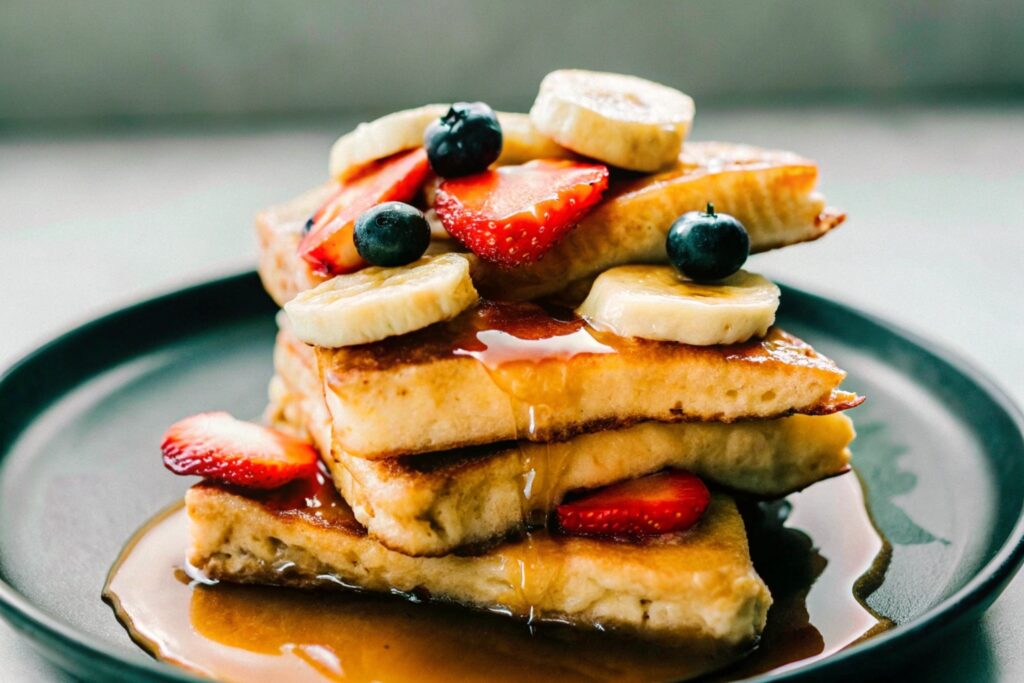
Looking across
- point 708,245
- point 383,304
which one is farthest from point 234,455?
point 708,245

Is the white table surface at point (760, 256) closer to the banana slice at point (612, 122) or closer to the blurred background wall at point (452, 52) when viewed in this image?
the blurred background wall at point (452, 52)

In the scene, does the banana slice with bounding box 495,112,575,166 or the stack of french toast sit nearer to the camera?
the stack of french toast

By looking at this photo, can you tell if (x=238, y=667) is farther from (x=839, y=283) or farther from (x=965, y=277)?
(x=965, y=277)

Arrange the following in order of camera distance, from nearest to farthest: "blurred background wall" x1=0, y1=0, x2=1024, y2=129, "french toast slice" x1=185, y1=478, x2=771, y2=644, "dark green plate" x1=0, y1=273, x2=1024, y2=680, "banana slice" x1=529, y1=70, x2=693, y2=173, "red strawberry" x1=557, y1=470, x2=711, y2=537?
"dark green plate" x1=0, y1=273, x2=1024, y2=680 → "french toast slice" x1=185, y1=478, x2=771, y2=644 → "red strawberry" x1=557, y1=470, x2=711, y2=537 → "banana slice" x1=529, y1=70, x2=693, y2=173 → "blurred background wall" x1=0, y1=0, x2=1024, y2=129

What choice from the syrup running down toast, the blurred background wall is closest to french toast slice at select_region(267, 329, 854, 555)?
the syrup running down toast

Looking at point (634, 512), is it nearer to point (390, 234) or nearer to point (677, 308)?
point (677, 308)

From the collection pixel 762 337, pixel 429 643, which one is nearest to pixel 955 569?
pixel 762 337

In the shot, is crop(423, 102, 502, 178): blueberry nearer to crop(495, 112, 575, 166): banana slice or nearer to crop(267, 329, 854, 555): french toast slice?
crop(495, 112, 575, 166): banana slice
